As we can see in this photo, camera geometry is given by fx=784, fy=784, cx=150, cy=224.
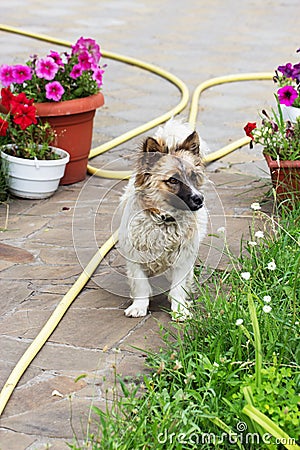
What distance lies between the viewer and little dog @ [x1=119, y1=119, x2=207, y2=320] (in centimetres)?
304

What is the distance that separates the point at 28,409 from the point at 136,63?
5.11 m

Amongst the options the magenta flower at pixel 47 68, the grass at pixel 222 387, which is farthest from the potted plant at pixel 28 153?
the grass at pixel 222 387

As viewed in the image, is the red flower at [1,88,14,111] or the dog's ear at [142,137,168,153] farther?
the red flower at [1,88,14,111]

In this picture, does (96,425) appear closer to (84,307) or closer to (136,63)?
(84,307)

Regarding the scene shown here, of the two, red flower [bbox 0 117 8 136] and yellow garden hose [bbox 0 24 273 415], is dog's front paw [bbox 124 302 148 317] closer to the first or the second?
yellow garden hose [bbox 0 24 273 415]

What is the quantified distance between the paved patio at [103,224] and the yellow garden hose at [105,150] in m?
0.04

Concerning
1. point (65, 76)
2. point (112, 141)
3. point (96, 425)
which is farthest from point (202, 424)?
point (112, 141)

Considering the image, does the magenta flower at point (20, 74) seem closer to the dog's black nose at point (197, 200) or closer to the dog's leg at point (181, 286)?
the dog's leg at point (181, 286)

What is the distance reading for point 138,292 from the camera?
3.37 metres

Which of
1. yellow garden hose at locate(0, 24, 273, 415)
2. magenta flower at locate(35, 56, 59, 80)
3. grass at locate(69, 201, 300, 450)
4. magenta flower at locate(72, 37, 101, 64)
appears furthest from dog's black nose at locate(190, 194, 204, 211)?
magenta flower at locate(72, 37, 101, 64)

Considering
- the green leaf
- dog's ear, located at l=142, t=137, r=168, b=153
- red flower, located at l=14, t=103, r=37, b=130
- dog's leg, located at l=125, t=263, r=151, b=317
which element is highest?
dog's ear, located at l=142, t=137, r=168, b=153

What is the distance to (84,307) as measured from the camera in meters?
3.46

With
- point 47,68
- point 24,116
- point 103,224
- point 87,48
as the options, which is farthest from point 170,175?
point 87,48
